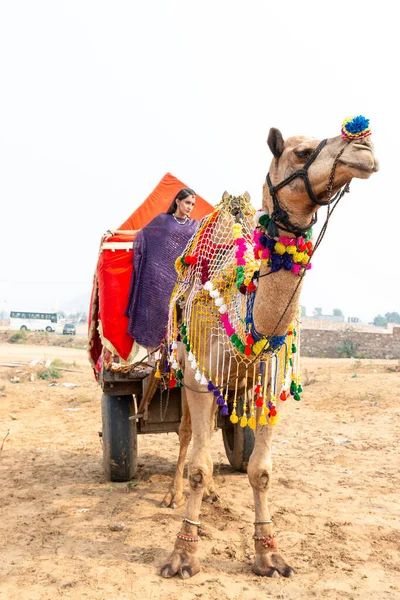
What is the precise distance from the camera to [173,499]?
15.7ft

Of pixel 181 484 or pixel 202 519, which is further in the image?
pixel 181 484

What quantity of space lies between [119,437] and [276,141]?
3.30 meters

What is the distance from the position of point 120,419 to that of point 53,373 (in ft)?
29.7

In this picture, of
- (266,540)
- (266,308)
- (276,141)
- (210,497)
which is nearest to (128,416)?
(210,497)

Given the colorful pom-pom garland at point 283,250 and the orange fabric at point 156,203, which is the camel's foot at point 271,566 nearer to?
the colorful pom-pom garland at point 283,250

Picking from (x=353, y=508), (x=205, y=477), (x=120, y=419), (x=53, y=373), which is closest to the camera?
(x=205, y=477)

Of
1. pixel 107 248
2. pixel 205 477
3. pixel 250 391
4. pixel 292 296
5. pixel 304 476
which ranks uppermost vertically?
pixel 107 248

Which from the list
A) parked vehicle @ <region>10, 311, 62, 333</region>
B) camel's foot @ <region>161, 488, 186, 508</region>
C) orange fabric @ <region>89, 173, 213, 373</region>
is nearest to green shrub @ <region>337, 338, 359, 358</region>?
camel's foot @ <region>161, 488, 186, 508</region>

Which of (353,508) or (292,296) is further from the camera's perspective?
(353,508)

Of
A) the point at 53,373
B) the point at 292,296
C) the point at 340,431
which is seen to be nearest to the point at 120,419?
the point at 292,296

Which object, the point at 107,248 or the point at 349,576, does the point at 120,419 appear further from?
the point at 349,576

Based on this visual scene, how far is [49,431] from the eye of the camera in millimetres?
7859

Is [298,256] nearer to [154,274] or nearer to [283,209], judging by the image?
[283,209]

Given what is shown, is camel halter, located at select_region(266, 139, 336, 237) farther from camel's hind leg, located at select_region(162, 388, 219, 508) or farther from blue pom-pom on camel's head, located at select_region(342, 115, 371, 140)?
camel's hind leg, located at select_region(162, 388, 219, 508)
